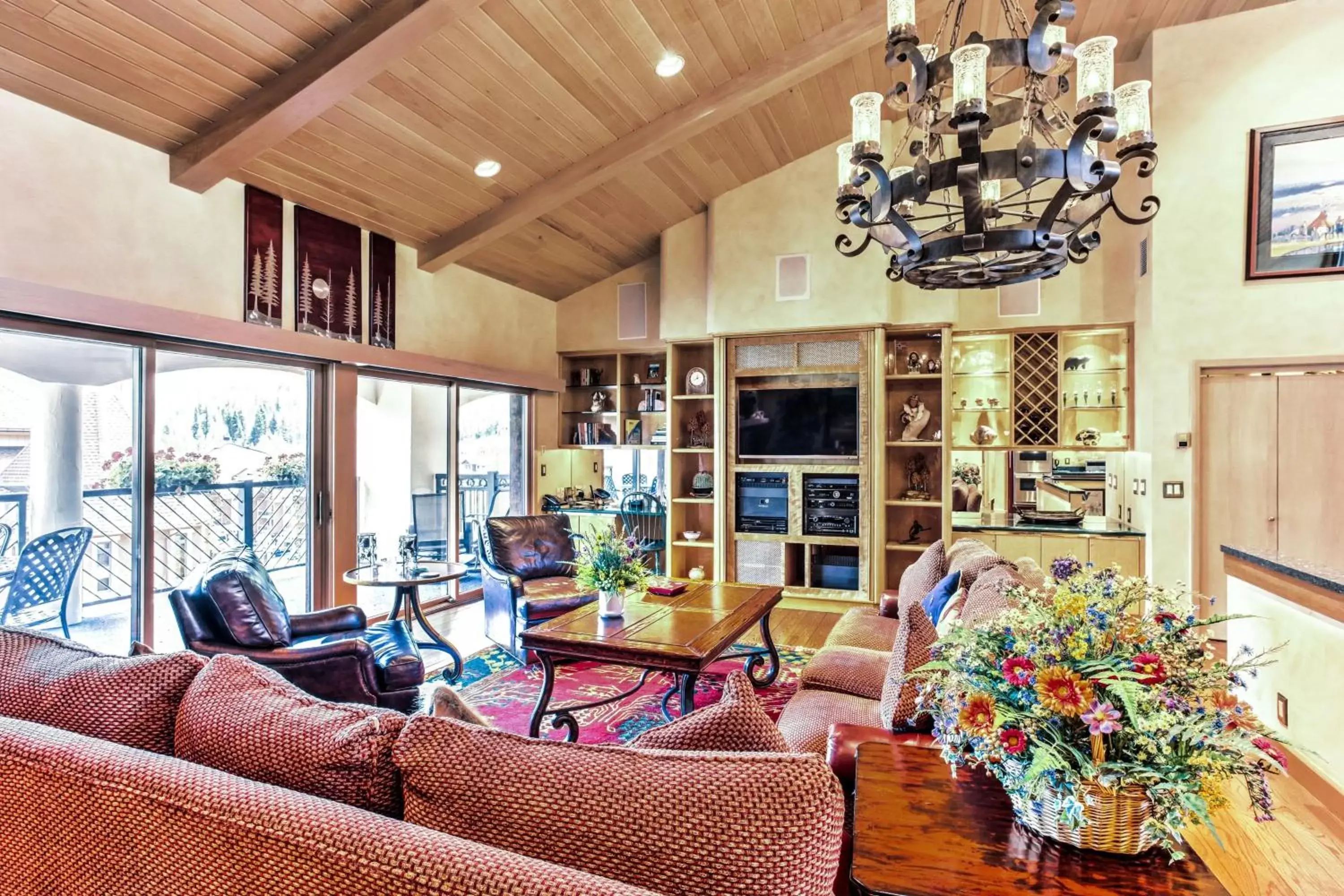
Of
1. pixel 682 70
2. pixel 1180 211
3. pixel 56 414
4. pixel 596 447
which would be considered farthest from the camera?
pixel 596 447

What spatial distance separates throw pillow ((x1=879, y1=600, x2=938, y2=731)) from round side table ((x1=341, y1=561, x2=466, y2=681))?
107 inches

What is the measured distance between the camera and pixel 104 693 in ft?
4.58

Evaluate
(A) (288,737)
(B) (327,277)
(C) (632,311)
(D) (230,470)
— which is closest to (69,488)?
(D) (230,470)

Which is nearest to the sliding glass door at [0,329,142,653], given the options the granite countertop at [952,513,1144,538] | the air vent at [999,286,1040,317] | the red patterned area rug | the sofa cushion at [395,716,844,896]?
the red patterned area rug

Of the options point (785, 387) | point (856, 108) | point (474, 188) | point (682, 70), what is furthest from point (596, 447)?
point (856, 108)

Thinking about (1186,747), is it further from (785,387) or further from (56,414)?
(785,387)

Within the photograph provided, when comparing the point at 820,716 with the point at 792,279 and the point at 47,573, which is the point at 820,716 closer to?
the point at 47,573

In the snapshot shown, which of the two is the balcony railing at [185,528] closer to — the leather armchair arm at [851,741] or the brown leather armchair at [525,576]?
the brown leather armchair at [525,576]

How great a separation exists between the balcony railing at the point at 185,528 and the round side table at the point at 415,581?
90 cm

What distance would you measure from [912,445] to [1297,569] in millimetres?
3121

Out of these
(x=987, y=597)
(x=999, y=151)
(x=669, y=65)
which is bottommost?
(x=987, y=597)

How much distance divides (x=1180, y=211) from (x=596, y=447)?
5.33 m

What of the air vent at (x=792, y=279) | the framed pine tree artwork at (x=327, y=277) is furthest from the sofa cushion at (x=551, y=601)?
the air vent at (x=792, y=279)

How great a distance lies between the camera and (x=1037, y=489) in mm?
6043
